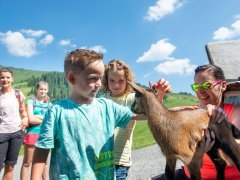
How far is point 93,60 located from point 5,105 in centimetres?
474

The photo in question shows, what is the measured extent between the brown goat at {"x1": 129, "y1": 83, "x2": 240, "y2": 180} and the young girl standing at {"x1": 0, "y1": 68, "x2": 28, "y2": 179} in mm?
4611

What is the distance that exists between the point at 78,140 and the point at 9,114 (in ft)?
15.3

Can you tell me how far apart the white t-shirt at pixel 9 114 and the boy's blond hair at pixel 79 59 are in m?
4.51

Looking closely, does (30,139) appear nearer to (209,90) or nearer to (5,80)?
(5,80)

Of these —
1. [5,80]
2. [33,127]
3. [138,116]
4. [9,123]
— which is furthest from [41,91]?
[138,116]

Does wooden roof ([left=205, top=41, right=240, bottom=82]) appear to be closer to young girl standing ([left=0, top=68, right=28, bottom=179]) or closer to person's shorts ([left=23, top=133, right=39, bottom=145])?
person's shorts ([left=23, top=133, right=39, bottom=145])

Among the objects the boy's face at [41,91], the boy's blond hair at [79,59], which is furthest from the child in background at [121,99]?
the boy's face at [41,91]

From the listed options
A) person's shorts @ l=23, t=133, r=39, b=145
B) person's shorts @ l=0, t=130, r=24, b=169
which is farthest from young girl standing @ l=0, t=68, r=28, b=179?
person's shorts @ l=23, t=133, r=39, b=145

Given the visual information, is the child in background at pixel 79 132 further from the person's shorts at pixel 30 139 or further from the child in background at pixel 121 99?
the person's shorts at pixel 30 139

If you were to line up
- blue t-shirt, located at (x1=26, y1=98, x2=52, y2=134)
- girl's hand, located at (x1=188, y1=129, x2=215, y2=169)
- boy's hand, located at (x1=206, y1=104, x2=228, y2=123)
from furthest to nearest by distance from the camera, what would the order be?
blue t-shirt, located at (x1=26, y1=98, x2=52, y2=134)
boy's hand, located at (x1=206, y1=104, x2=228, y2=123)
girl's hand, located at (x1=188, y1=129, x2=215, y2=169)

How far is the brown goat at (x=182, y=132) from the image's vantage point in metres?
2.91

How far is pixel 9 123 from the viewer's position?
7078 millimetres

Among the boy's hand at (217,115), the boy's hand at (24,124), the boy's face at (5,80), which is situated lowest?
the boy's hand at (24,124)

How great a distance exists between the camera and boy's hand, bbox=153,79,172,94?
11.5 ft
